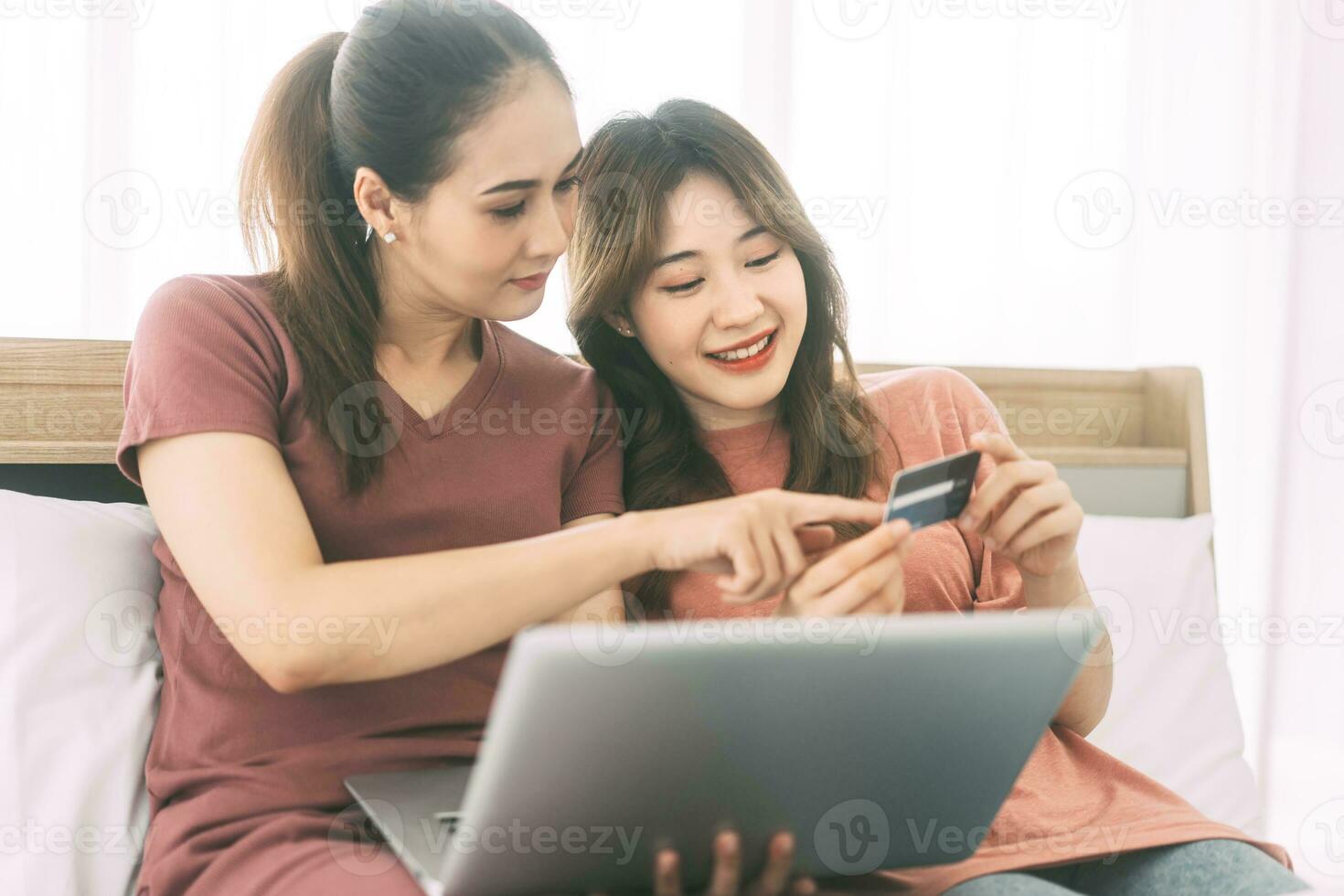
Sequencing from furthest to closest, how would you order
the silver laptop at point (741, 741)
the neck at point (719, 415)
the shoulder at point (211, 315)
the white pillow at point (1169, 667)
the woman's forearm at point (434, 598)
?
the white pillow at point (1169, 667) → the neck at point (719, 415) → the shoulder at point (211, 315) → the woman's forearm at point (434, 598) → the silver laptop at point (741, 741)

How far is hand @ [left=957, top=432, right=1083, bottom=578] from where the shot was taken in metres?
1.09

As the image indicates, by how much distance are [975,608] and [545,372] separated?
54cm

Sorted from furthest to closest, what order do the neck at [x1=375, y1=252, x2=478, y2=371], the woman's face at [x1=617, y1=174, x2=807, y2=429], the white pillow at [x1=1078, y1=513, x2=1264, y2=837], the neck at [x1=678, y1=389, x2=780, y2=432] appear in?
the white pillow at [x1=1078, y1=513, x2=1264, y2=837] < the neck at [x1=678, y1=389, x2=780, y2=432] < the woman's face at [x1=617, y1=174, x2=807, y2=429] < the neck at [x1=375, y1=252, x2=478, y2=371]

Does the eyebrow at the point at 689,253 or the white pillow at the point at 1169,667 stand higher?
the eyebrow at the point at 689,253

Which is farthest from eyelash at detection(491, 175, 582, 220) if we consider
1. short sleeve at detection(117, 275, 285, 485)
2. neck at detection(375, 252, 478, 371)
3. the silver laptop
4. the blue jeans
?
the blue jeans

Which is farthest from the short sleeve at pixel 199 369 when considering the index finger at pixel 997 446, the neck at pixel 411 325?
the index finger at pixel 997 446

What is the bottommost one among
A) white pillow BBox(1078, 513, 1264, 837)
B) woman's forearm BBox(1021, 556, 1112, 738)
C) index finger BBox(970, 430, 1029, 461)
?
white pillow BBox(1078, 513, 1264, 837)

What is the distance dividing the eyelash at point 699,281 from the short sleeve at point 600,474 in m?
0.14

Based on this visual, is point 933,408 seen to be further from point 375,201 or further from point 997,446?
point 375,201

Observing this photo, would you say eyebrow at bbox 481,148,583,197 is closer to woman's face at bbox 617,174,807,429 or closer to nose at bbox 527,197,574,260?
nose at bbox 527,197,574,260

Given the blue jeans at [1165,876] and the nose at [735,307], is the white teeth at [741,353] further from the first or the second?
the blue jeans at [1165,876]

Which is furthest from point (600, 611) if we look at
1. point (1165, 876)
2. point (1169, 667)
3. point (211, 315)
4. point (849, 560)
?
point (1169, 667)

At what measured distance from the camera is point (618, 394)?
1.40 m

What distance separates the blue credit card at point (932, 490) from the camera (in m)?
0.91
